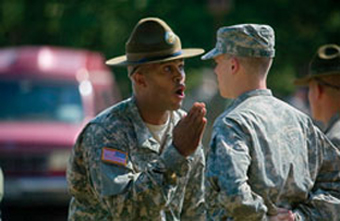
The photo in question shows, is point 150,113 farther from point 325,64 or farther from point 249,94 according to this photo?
point 325,64

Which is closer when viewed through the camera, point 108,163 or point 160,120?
point 108,163

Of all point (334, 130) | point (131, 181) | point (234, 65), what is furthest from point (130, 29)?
point (234, 65)

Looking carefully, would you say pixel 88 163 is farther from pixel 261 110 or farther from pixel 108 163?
pixel 261 110

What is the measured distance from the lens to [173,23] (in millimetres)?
19203

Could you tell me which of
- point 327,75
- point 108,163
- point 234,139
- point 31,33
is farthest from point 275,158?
point 31,33

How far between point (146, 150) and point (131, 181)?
0.97 feet

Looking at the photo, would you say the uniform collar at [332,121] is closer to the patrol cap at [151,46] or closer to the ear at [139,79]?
the patrol cap at [151,46]

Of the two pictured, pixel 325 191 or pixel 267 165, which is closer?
pixel 267 165

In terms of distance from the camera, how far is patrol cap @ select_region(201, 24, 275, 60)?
452 centimetres

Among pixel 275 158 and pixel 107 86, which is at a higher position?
pixel 275 158

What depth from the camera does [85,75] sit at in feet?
40.8

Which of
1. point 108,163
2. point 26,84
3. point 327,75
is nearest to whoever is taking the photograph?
point 108,163

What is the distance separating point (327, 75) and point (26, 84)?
6.89 m

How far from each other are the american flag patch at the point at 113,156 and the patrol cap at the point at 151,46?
589mm
